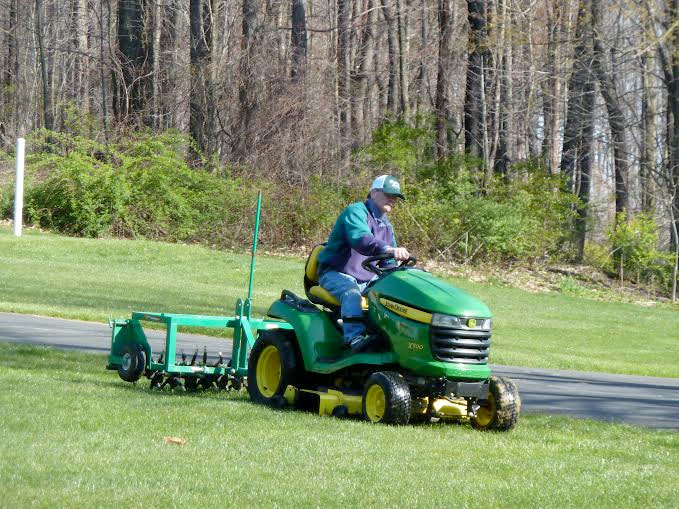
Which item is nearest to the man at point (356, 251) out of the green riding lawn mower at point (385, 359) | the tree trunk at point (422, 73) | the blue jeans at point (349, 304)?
the blue jeans at point (349, 304)

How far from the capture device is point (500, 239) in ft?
107

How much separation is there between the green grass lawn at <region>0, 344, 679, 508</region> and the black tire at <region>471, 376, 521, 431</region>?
0.16 m

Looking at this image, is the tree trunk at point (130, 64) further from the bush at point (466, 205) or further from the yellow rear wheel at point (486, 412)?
the yellow rear wheel at point (486, 412)

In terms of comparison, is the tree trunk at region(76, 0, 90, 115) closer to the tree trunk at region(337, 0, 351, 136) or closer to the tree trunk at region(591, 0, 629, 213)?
the tree trunk at region(337, 0, 351, 136)

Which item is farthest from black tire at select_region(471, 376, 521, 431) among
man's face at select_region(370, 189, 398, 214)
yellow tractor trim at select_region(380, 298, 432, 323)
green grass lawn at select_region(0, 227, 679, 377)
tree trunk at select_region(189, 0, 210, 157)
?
tree trunk at select_region(189, 0, 210, 157)

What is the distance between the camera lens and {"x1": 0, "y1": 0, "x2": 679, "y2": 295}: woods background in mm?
33312

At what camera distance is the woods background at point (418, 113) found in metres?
33.3

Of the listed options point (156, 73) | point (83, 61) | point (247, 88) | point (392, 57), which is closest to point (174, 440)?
point (247, 88)

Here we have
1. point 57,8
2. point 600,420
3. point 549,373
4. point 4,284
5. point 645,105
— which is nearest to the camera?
point 600,420

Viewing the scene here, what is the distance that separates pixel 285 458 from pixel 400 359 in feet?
6.83

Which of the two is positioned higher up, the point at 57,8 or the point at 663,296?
the point at 57,8

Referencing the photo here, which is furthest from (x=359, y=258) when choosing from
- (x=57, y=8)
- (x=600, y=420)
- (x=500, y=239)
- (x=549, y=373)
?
(x=57, y=8)

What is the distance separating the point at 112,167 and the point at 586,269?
1394cm

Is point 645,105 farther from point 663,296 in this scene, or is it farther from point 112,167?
point 112,167
